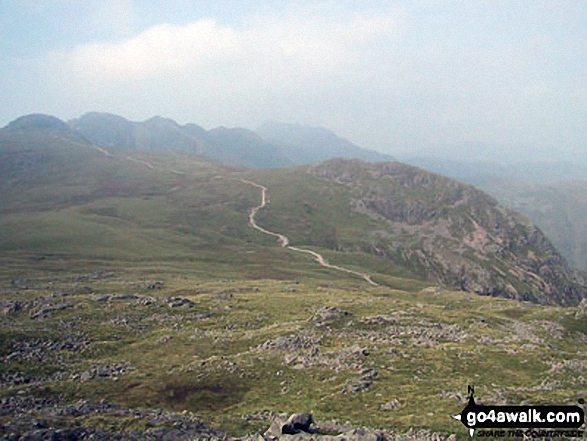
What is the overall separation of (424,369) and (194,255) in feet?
456

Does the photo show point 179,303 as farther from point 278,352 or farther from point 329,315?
point 278,352

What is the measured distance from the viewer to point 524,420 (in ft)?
107

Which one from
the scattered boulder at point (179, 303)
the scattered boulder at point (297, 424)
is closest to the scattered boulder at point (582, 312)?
the scattered boulder at point (179, 303)

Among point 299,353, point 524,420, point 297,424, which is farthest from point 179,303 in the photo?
point 524,420

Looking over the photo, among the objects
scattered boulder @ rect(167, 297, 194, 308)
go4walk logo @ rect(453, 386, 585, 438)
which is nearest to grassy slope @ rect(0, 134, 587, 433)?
scattered boulder @ rect(167, 297, 194, 308)

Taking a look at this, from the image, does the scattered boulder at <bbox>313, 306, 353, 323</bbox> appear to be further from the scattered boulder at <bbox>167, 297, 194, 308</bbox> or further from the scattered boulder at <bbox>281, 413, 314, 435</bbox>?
the scattered boulder at <bbox>281, 413, 314, 435</bbox>

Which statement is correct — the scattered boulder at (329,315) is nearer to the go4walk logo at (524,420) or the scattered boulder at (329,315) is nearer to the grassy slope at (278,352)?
the grassy slope at (278,352)

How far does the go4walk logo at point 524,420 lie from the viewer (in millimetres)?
31344

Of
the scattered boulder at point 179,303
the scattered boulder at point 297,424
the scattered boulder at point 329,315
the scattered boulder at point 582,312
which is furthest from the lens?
the scattered boulder at point 582,312

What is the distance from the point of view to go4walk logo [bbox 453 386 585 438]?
31344 millimetres

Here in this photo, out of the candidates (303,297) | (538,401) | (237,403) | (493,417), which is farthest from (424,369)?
(303,297)

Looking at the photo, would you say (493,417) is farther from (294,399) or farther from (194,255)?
(194,255)

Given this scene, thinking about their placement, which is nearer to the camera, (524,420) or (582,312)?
(524,420)

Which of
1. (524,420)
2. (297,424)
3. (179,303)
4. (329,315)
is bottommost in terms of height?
(179,303)
